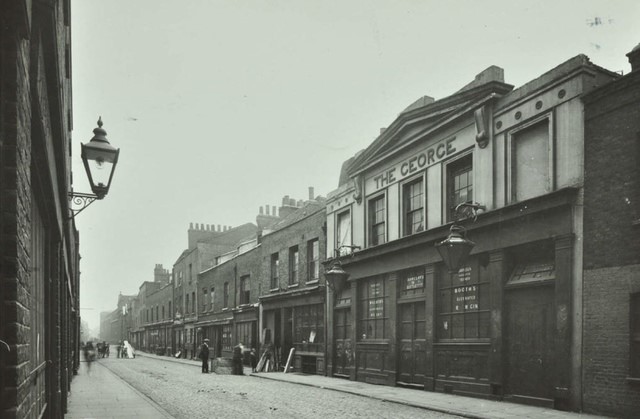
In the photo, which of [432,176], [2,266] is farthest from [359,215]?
[2,266]

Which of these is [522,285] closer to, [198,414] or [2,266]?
[198,414]

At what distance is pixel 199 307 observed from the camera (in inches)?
1645

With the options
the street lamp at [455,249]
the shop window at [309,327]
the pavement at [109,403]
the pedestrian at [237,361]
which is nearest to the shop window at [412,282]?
the shop window at [309,327]

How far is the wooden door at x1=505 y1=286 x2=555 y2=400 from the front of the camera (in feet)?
39.6

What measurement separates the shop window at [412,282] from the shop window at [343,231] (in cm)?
341

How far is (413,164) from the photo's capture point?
56.8 feet

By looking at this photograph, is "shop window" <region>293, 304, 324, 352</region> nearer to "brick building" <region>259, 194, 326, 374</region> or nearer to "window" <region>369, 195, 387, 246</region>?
"brick building" <region>259, 194, 326, 374</region>

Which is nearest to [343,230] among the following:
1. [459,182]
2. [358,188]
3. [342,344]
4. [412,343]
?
[358,188]

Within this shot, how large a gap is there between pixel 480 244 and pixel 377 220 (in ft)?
19.1

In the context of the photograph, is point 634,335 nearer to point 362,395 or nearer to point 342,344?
point 362,395

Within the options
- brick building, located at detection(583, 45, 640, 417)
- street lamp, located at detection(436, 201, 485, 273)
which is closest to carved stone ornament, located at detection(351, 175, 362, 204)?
brick building, located at detection(583, 45, 640, 417)

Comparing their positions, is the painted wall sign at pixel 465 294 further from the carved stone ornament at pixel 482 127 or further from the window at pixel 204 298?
the window at pixel 204 298

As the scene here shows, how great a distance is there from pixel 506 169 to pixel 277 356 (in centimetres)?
1530

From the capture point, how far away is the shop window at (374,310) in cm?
1838
